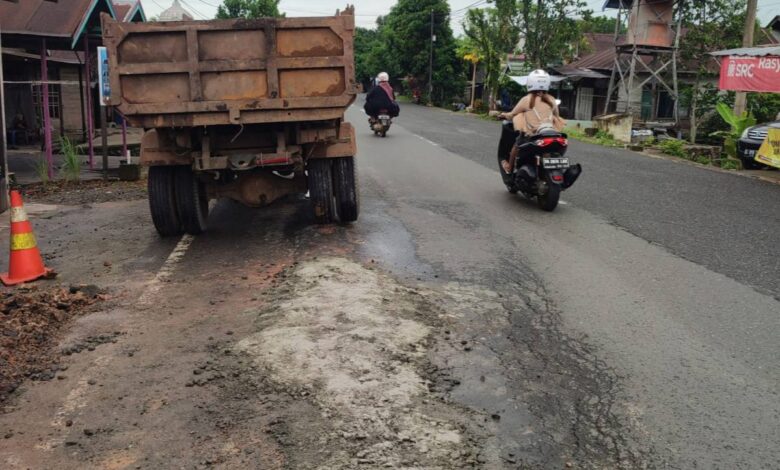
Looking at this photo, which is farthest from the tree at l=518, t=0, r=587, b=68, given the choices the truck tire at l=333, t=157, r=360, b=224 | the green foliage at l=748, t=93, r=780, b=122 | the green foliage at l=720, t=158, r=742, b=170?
the truck tire at l=333, t=157, r=360, b=224

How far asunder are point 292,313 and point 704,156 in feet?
49.7

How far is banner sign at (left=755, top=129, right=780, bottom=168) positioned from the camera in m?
14.1

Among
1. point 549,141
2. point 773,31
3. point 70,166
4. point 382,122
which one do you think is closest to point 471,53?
point 773,31

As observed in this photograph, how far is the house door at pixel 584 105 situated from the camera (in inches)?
1483

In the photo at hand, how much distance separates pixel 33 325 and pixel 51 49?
12.0 metres

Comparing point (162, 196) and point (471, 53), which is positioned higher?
point (471, 53)

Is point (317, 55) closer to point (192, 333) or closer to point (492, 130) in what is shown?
point (192, 333)

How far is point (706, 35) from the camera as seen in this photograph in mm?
29141

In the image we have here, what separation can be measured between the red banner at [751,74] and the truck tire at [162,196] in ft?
43.9

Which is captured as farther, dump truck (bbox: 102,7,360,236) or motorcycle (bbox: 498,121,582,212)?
motorcycle (bbox: 498,121,582,212)

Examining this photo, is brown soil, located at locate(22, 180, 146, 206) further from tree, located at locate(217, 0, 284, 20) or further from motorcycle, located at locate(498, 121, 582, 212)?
tree, located at locate(217, 0, 284, 20)

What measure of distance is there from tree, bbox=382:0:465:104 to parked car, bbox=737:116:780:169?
132ft

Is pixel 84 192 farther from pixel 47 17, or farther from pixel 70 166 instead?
pixel 47 17

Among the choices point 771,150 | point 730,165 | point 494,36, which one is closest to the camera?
point 771,150
